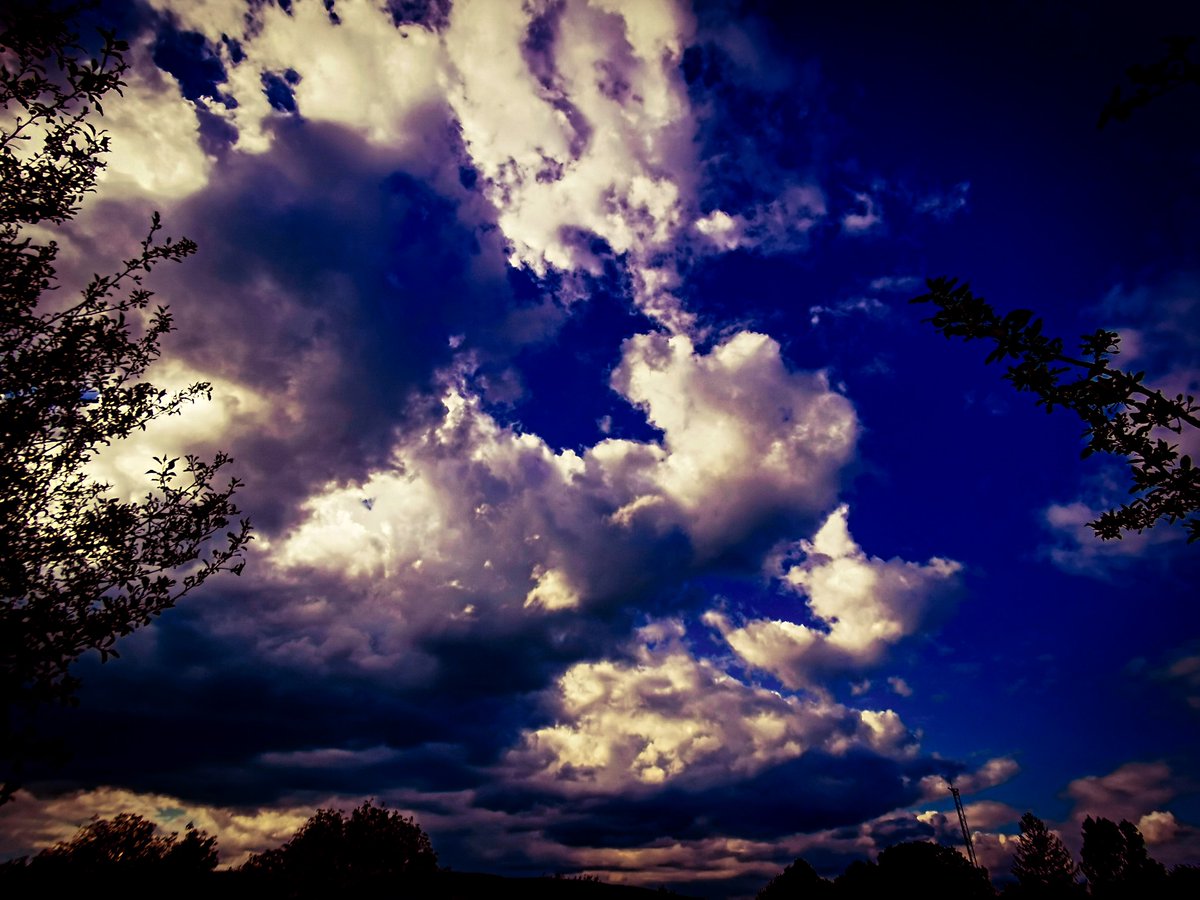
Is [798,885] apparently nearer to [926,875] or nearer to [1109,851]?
[926,875]

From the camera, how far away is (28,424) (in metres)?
8.50

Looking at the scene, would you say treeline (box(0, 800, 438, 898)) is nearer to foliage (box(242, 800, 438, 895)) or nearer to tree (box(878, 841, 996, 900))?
foliage (box(242, 800, 438, 895))

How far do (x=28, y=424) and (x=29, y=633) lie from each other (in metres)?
3.24

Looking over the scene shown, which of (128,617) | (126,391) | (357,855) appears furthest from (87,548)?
(357,855)

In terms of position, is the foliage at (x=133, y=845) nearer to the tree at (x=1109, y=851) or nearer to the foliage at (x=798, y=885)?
the foliage at (x=798, y=885)

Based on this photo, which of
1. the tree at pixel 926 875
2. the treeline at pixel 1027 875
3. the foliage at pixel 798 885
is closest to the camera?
the treeline at pixel 1027 875

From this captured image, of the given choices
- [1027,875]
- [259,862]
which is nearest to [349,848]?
[259,862]

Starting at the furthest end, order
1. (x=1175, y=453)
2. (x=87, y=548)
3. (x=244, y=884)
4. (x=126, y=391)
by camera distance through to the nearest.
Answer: (x=244, y=884), (x=126, y=391), (x=87, y=548), (x=1175, y=453)

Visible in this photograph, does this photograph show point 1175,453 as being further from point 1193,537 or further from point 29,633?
point 29,633

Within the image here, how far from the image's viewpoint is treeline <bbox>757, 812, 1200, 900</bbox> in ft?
154

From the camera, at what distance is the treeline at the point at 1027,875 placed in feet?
154

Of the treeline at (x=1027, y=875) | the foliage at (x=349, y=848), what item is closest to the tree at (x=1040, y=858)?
the treeline at (x=1027, y=875)

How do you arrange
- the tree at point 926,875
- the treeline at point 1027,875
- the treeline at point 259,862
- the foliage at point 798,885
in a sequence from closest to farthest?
the treeline at point 259,862
the treeline at point 1027,875
the tree at point 926,875
the foliage at point 798,885

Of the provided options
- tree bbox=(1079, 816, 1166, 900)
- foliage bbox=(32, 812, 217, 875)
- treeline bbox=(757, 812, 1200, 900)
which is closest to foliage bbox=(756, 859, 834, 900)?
treeline bbox=(757, 812, 1200, 900)
